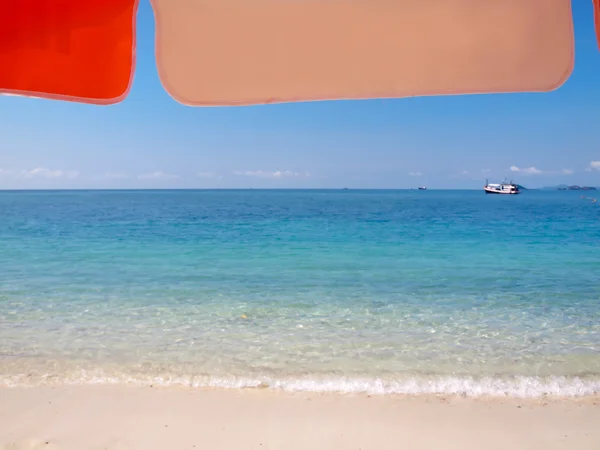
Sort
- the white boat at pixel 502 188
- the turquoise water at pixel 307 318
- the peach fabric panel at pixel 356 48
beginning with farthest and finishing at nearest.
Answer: the white boat at pixel 502 188 < the turquoise water at pixel 307 318 < the peach fabric panel at pixel 356 48

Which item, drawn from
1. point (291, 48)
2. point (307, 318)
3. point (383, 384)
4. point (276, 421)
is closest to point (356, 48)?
point (291, 48)

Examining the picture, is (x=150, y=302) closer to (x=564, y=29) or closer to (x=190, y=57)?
(x=190, y=57)

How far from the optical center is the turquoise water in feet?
13.5

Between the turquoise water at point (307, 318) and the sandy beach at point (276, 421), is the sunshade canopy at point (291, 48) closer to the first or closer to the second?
the sandy beach at point (276, 421)

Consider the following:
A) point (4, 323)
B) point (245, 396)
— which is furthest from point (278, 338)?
point (4, 323)

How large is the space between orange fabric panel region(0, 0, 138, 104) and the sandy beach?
228cm

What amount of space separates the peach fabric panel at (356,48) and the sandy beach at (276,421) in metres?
2.27

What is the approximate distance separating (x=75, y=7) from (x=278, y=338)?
410 cm

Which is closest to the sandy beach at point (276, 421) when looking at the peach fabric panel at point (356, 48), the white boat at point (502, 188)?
the peach fabric panel at point (356, 48)

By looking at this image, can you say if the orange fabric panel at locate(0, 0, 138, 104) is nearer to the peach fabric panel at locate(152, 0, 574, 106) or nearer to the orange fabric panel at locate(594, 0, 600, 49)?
the peach fabric panel at locate(152, 0, 574, 106)

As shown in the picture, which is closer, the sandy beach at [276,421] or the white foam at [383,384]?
the sandy beach at [276,421]

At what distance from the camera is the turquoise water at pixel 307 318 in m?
4.12

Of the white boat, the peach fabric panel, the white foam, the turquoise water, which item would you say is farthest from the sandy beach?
the white boat

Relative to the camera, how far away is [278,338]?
5.11 m
